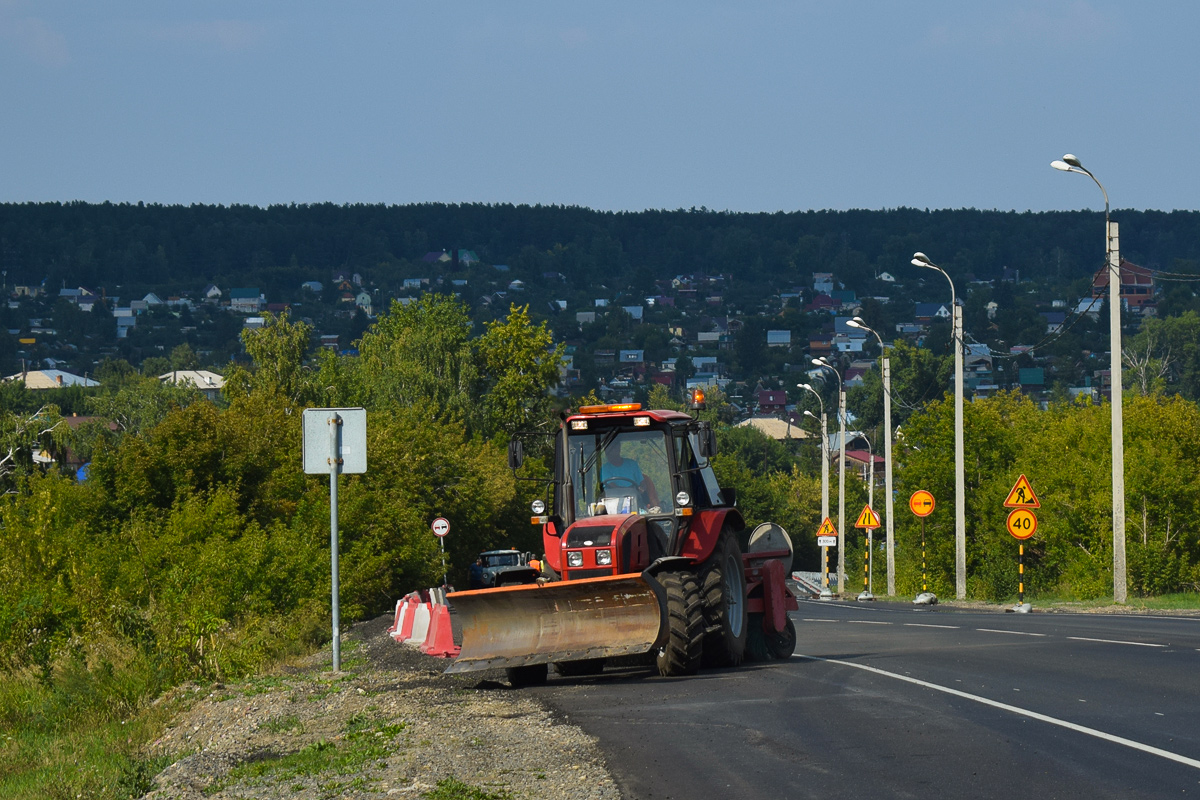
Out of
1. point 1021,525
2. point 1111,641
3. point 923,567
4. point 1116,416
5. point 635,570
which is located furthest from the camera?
point 923,567

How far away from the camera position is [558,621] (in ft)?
49.1

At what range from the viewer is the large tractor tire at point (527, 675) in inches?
605

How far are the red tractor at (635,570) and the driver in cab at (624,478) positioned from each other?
0.04 ft

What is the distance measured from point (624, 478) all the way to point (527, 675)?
260cm

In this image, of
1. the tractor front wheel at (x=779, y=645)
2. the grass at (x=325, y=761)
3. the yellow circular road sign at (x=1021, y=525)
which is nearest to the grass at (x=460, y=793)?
the grass at (x=325, y=761)

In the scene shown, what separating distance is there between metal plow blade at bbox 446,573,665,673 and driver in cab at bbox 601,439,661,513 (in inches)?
72.9

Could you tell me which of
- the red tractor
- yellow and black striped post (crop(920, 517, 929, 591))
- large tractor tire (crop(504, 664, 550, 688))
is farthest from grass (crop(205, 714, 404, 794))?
yellow and black striped post (crop(920, 517, 929, 591))

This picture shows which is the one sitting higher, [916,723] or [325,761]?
[916,723]

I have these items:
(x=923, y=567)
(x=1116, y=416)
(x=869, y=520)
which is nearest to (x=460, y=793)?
(x=1116, y=416)

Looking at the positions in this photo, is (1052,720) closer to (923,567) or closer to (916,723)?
(916,723)

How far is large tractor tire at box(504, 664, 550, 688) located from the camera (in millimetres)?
15360

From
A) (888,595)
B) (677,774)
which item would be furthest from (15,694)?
(888,595)

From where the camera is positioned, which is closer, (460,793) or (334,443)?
(460,793)

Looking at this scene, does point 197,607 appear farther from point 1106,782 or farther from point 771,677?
point 1106,782
